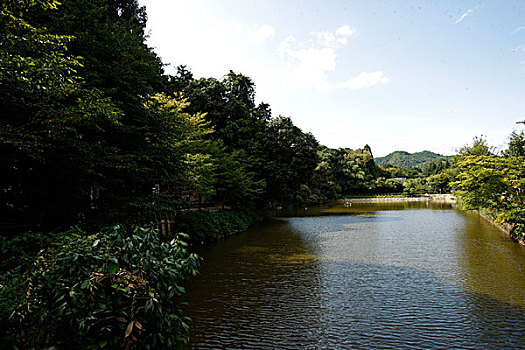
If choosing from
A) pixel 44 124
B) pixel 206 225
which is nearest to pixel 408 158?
pixel 206 225

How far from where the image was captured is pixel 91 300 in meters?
3.60

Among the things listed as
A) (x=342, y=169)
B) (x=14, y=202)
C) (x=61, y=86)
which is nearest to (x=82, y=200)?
(x=14, y=202)

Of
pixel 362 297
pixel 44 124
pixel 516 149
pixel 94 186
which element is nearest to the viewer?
pixel 44 124

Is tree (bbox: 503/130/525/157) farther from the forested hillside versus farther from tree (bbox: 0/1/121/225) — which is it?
tree (bbox: 0/1/121/225)

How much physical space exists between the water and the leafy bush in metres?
1.85

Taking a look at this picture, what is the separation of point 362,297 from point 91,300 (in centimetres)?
605

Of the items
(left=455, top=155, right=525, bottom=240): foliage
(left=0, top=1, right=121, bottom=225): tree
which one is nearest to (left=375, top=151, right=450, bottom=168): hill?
(left=455, top=155, right=525, bottom=240): foliage

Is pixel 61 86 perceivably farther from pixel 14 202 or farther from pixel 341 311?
pixel 341 311

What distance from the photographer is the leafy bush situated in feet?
11.5

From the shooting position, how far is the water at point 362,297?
548 cm

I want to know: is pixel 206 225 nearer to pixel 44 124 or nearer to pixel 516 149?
pixel 44 124

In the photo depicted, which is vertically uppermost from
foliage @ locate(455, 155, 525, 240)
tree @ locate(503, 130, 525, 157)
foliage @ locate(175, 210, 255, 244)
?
tree @ locate(503, 130, 525, 157)

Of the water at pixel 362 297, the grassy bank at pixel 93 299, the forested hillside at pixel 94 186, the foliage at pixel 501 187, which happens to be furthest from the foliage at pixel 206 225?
the foliage at pixel 501 187

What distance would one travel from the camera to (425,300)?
7.24 meters
